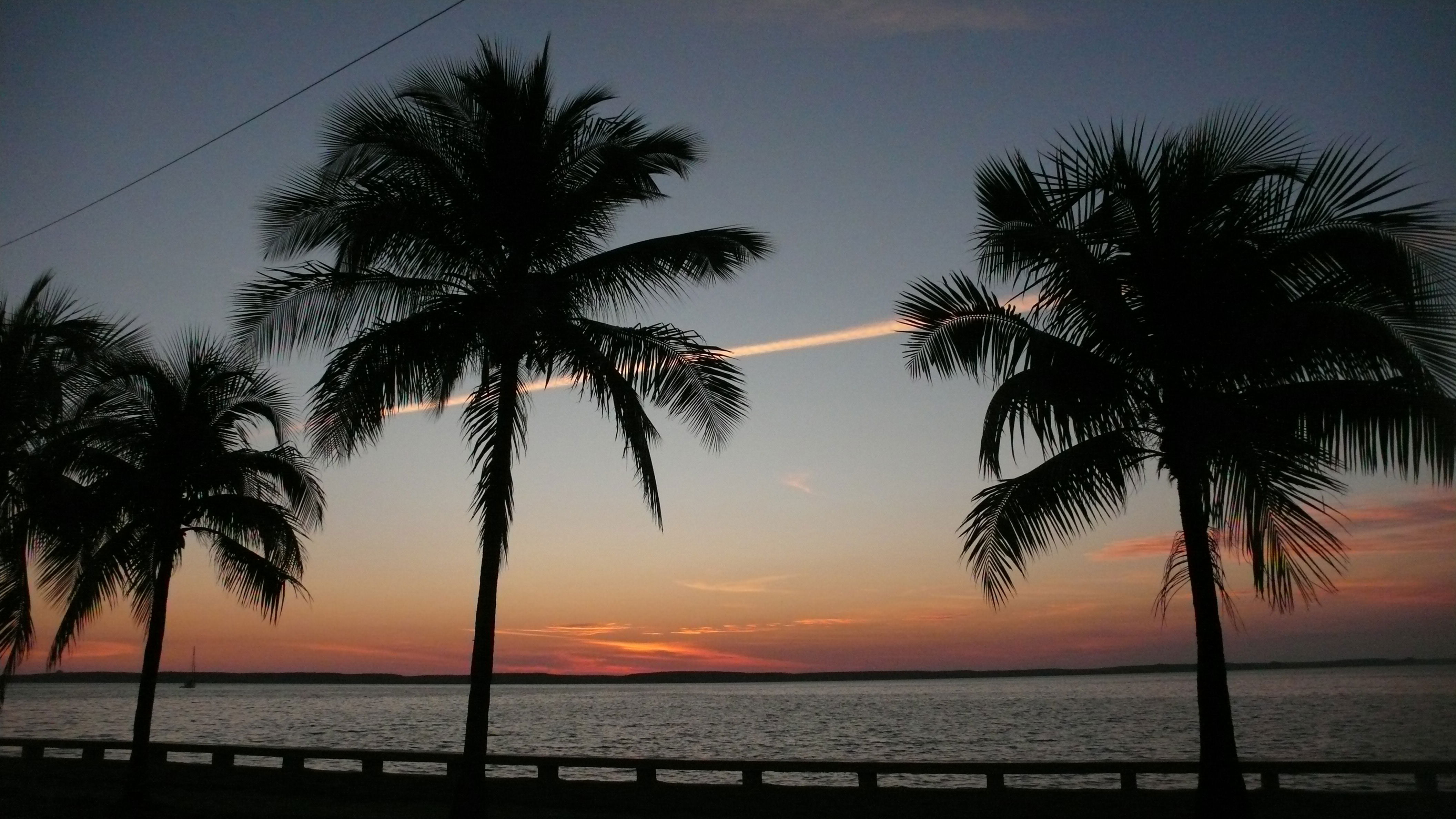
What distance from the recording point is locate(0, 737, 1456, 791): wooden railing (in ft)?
45.4

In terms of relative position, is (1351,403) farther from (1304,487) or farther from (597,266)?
(597,266)

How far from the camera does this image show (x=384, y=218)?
12.1m

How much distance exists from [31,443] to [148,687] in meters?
4.19

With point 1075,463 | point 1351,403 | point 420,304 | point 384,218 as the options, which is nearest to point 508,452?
point 420,304

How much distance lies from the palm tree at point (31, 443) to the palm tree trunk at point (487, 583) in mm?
7434

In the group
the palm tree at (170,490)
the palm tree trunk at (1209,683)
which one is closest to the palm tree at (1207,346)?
the palm tree trunk at (1209,683)

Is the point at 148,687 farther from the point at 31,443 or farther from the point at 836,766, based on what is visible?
the point at 836,766

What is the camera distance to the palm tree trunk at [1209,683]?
32.9ft

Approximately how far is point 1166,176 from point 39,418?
16.1 m

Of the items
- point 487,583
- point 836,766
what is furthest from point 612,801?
point 487,583

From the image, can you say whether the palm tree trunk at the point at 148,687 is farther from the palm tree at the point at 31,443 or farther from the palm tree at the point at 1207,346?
the palm tree at the point at 1207,346

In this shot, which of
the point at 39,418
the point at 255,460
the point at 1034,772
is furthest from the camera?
the point at 255,460

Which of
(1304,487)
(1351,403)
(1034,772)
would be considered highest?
(1351,403)

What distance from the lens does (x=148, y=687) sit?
16.1m
